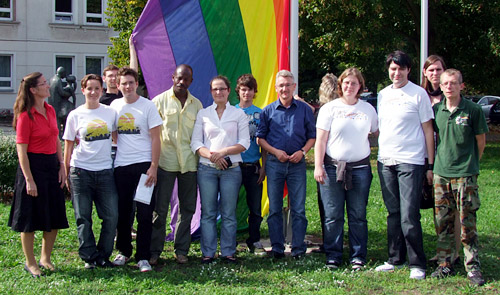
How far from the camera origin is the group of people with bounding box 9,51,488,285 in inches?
205

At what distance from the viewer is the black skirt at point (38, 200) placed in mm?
5211

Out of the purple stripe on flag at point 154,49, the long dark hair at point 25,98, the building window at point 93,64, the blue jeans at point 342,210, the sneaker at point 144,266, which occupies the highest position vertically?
the building window at point 93,64

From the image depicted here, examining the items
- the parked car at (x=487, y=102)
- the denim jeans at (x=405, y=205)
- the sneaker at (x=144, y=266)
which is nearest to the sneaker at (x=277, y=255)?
the denim jeans at (x=405, y=205)

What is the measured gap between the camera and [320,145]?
557cm

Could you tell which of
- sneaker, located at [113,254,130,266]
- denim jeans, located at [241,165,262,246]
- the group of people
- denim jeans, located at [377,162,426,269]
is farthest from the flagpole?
sneaker, located at [113,254,130,266]

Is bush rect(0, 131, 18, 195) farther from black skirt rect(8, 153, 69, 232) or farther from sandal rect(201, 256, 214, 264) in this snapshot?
sandal rect(201, 256, 214, 264)

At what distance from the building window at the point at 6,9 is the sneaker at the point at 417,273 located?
2656 centimetres

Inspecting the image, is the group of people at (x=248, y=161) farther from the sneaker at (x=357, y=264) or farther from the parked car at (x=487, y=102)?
the parked car at (x=487, y=102)

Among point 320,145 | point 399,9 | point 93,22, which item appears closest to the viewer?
point 320,145

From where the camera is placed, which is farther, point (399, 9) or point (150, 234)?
point (399, 9)

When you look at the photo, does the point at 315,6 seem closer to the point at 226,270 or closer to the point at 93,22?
the point at 226,270

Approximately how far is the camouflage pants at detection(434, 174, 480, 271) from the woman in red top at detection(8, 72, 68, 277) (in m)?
3.56

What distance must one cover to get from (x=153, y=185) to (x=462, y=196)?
285 cm

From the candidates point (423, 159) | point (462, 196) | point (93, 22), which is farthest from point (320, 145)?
point (93, 22)
